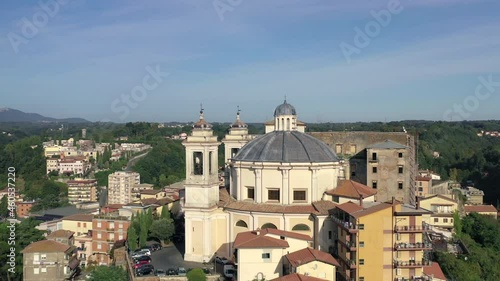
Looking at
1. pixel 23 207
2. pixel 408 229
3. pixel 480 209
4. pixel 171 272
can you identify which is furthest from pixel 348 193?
pixel 23 207

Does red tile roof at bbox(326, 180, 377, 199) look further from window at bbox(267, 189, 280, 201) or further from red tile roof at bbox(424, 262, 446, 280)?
red tile roof at bbox(424, 262, 446, 280)

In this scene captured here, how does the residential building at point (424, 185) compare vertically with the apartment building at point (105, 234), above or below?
above

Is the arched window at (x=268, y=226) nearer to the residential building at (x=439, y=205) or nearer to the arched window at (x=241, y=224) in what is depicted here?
the arched window at (x=241, y=224)

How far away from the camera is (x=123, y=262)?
4022 cm

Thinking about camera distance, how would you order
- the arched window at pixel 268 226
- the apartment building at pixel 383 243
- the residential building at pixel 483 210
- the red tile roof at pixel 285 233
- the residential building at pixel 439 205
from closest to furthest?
1. the apartment building at pixel 383 243
2. the red tile roof at pixel 285 233
3. the arched window at pixel 268 226
4. the residential building at pixel 439 205
5. the residential building at pixel 483 210

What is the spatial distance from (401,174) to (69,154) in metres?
114

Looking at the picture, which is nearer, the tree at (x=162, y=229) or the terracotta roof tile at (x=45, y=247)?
the tree at (x=162, y=229)

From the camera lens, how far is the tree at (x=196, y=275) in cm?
3203

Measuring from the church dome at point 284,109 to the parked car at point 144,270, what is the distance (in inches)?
598

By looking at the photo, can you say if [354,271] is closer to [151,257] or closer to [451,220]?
[151,257]

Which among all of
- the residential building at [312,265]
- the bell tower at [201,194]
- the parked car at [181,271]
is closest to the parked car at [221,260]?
the bell tower at [201,194]

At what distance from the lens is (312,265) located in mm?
29719

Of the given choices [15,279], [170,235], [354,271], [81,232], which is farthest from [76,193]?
[354,271]

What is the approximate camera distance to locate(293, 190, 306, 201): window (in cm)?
3684
